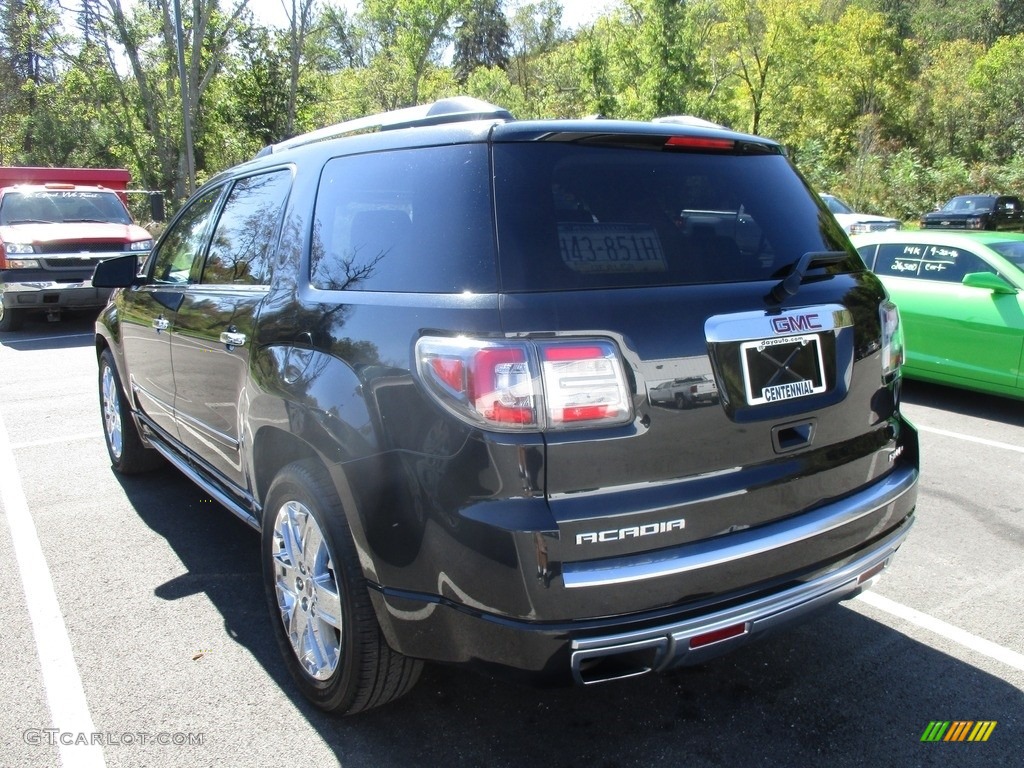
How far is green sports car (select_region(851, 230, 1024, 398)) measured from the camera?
6777 millimetres

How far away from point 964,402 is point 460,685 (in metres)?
6.20

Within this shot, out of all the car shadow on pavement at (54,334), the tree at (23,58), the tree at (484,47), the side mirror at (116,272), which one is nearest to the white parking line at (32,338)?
the car shadow on pavement at (54,334)

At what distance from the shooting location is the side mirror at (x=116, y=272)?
4562mm

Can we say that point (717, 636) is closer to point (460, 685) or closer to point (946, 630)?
point (460, 685)

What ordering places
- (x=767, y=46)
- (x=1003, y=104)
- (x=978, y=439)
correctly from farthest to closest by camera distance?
(x=1003, y=104)
(x=767, y=46)
(x=978, y=439)

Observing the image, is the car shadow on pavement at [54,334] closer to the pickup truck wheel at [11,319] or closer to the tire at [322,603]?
the pickup truck wheel at [11,319]

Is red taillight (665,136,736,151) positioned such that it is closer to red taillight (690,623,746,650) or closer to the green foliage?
red taillight (690,623,746,650)

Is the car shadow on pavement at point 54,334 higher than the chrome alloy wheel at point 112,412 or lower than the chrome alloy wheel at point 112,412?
lower

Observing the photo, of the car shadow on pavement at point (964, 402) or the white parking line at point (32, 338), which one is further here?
the white parking line at point (32, 338)

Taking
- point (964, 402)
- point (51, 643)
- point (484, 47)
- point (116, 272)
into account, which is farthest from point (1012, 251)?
point (484, 47)

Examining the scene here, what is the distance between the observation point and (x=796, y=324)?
2.51 metres

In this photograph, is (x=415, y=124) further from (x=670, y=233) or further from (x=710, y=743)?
(x=710, y=743)

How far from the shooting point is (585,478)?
7.12 feet

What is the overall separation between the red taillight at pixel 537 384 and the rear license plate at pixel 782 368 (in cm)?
42
